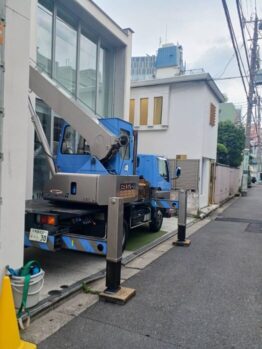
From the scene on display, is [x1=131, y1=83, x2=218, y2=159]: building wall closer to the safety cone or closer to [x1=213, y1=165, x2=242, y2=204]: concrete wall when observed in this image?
[x1=213, y1=165, x2=242, y2=204]: concrete wall

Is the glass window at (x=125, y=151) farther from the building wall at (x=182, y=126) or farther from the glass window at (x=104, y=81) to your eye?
the building wall at (x=182, y=126)

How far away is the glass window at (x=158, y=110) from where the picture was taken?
13.7 m

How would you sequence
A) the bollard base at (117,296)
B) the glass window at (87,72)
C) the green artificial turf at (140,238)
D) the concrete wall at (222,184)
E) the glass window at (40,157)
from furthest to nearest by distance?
the concrete wall at (222,184) → the glass window at (87,72) → the glass window at (40,157) → the green artificial turf at (140,238) → the bollard base at (117,296)

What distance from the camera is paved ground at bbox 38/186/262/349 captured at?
10.5ft

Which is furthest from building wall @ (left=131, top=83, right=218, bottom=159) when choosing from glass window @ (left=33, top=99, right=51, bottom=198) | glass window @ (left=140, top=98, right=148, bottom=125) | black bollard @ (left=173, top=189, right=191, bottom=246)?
glass window @ (left=33, top=99, right=51, bottom=198)

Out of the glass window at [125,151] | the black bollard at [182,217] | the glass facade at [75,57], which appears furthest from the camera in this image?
the glass facade at [75,57]

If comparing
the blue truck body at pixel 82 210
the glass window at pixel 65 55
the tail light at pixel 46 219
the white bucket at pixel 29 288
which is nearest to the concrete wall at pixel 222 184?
the blue truck body at pixel 82 210

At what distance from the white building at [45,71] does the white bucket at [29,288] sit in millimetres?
191

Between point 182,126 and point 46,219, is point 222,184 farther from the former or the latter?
point 46,219

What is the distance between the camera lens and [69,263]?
549cm

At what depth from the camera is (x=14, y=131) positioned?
3168mm

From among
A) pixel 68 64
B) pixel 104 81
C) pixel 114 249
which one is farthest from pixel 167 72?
pixel 114 249

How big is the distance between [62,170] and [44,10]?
451 cm

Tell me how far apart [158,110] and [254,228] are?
6.62 m
